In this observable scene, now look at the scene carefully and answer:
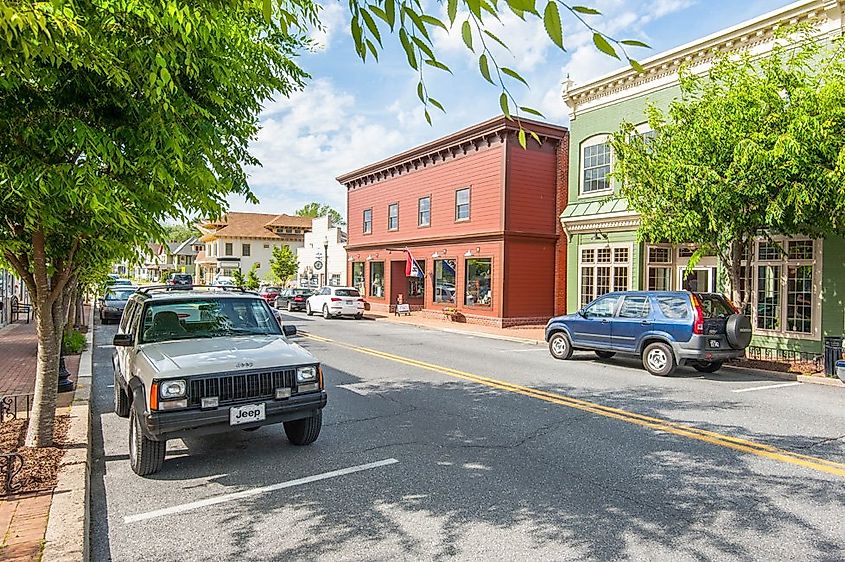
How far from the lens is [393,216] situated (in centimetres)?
3306

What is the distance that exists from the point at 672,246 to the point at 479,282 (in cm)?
867

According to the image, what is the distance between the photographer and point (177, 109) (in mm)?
4980

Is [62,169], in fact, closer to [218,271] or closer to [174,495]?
[174,495]

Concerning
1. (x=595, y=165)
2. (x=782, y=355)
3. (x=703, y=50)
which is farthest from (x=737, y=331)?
(x=595, y=165)

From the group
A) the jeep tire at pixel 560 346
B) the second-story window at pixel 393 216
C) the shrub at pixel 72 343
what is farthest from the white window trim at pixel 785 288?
the second-story window at pixel 393 216

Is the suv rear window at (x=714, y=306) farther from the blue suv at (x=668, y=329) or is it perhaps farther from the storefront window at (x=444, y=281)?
the storefront window at (x=444, y=281)

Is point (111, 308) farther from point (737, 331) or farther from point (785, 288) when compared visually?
point (785, 288)

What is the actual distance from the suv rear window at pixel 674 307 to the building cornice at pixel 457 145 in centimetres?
1087

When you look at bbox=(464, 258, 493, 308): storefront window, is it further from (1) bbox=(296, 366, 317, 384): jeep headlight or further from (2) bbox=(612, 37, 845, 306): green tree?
(1) bbox=(296, 366, 317, 384): jeep headlight

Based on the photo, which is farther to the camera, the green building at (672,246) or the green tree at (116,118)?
the green building at (672,246)

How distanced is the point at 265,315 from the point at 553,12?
6.20m

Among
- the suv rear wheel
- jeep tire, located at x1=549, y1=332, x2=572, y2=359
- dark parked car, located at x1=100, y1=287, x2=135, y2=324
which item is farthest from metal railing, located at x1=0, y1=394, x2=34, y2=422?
dark parked car, located at x1=100, y1=287, x2=135, y2=324

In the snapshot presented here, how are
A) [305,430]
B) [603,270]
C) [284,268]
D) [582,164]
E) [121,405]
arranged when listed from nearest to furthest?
1. [305,430]
2. [121,405]
3. [603,270]
4. [582,164]
5. [284,268]

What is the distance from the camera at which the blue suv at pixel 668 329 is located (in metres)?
12.1
